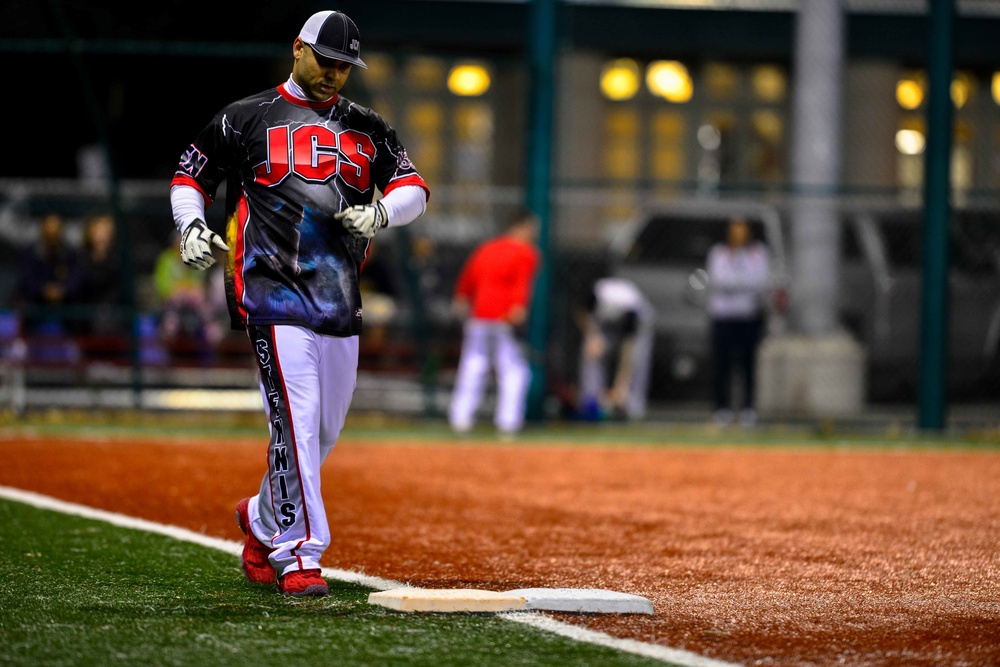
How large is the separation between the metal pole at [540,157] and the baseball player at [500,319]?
500 mm

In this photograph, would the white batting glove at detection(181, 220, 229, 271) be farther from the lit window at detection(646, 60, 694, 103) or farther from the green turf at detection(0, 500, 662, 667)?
the lit window at detection(646, 60, 694, 103)

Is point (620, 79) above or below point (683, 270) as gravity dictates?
above

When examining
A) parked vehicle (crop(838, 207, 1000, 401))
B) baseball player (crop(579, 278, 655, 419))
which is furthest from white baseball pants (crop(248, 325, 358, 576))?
parked vehicle (crop(838, 207, 1000, 401))

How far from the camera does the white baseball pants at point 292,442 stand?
516 centimetres

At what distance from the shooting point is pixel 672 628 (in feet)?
15.3

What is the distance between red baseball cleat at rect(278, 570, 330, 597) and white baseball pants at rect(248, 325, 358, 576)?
0.08ft

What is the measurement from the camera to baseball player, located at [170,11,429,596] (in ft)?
17.0

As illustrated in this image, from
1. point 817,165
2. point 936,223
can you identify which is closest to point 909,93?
point 817,165

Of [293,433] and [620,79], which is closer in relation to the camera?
[293,433]

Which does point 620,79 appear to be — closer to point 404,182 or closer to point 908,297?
point 908,297

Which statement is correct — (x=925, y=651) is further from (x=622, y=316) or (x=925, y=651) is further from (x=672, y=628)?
(x=622, y=316)

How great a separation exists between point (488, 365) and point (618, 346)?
256cm

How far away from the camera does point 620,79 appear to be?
23297mm

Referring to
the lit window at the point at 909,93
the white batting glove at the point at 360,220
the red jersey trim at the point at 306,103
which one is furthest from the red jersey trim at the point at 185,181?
the lit window at the point at 909,93
